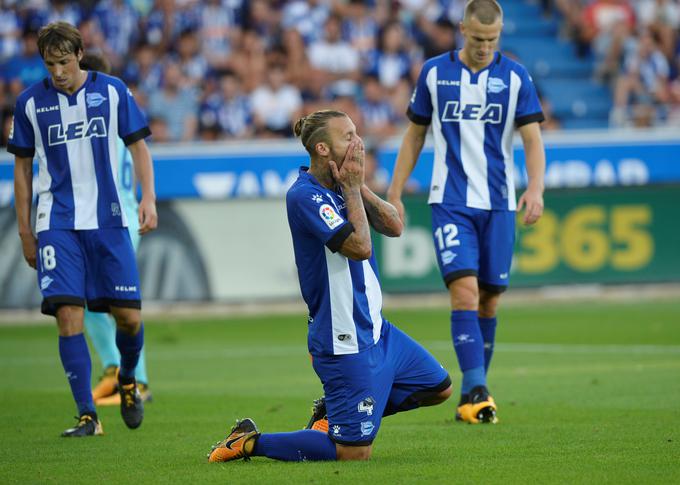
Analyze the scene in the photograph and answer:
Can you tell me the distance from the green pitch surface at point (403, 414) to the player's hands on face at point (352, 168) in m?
1.42

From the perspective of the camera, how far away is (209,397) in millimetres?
10047

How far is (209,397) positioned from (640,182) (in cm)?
1134

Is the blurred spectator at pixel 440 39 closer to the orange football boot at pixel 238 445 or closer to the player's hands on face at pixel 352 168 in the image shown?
the player's hands on face at pixel 352 168

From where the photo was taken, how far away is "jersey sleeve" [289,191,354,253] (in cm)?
632

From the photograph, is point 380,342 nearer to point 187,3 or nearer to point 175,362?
point 175,362

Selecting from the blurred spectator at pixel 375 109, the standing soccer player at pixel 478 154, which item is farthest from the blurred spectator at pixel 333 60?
the standing soccer player at pixel 478 154

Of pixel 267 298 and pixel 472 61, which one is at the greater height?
pixel 472 61

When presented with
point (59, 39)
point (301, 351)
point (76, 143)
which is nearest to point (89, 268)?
point (76, 143)

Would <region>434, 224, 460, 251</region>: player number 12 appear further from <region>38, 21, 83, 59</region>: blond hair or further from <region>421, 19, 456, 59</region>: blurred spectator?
<region>421, 19, 456, 59</region>: blurred spectator

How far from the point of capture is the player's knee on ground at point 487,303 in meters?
8.80

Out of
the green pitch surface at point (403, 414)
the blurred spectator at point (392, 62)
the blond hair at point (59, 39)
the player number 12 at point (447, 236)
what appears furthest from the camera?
the blurred spectator at point (392, 62)

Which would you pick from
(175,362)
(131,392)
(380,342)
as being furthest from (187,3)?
(380,342)

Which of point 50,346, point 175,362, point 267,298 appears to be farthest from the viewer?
point 267,298

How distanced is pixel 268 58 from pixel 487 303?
13096mm
